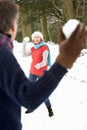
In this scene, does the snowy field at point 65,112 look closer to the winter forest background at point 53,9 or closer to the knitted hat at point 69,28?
the knitted hat at point 69,28

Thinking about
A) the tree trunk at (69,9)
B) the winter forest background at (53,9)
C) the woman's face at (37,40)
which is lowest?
the winter forest background at (53,9)

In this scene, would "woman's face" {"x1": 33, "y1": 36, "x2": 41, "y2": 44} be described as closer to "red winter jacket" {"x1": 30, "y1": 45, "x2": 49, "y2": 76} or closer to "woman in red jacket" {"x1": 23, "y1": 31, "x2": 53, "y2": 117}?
"woman in red jacket" {"x1": 23, "y1": 31, "x2": 53, "y2": 117}

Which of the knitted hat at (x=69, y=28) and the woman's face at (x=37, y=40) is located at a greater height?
the knitted hat at (x=69, y=28)

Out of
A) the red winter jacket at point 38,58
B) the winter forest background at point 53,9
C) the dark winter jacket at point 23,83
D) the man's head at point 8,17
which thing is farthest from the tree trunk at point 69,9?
the dark winter jacket at point 23,83

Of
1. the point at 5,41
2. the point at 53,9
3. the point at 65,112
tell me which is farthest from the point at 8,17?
the point at 53,9

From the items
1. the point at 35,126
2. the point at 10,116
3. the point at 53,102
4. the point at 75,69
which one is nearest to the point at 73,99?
the point at 53,102

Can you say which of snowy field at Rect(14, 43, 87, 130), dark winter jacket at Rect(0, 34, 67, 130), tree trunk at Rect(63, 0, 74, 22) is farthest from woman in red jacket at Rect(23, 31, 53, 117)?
tree trunk at Rect(63, 0, 74, 22)

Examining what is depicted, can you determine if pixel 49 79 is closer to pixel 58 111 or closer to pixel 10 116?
pixel 10 116

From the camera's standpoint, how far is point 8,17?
2629 mm

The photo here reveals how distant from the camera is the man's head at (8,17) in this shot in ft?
8.61

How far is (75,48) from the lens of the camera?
236cm

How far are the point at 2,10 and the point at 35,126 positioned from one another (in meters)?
5.31

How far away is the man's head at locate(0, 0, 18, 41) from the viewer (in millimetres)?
2623

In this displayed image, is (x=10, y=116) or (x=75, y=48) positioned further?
(x=10, y=116)
